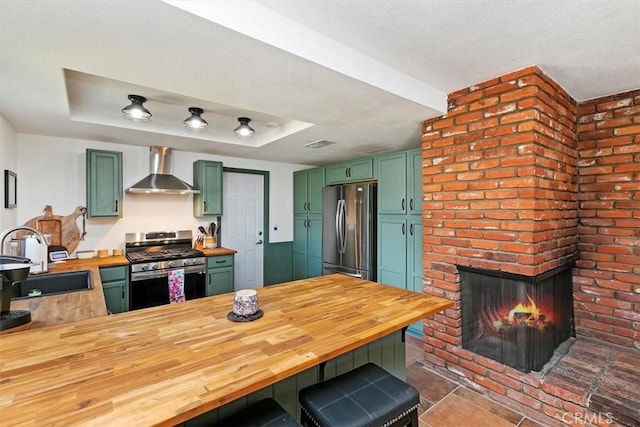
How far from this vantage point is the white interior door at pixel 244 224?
14.8 feet

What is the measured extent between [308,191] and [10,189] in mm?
3340

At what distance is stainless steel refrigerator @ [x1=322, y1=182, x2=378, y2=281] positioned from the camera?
3.66 m

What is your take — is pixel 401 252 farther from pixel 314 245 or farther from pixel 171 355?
pixel 171 355

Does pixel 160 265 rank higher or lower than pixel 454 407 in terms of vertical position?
higher

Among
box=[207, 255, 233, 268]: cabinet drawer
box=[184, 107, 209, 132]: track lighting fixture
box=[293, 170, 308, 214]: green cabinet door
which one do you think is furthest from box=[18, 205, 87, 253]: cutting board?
box=[293, 170, 308, 214]: green cabinet door

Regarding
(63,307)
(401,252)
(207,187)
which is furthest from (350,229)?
(63,307)

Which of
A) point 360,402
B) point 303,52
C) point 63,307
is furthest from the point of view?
point 63,307

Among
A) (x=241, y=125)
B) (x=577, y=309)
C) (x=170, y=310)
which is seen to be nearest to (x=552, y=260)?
(x=577, y=309)

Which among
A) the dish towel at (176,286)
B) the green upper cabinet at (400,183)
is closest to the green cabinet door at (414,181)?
the green upper cabinet at (400,183)

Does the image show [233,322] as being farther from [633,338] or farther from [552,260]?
[633,338]

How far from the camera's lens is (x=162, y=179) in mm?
3703

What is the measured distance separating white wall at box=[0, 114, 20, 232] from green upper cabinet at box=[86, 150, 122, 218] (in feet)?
1.89

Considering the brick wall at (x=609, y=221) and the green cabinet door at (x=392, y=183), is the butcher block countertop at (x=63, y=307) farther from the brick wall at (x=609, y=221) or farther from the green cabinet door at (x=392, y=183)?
the brick wall at (x=609, y=221)

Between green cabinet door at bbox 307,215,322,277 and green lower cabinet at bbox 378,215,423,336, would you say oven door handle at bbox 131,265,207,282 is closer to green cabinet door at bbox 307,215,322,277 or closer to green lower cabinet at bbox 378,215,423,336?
green cabinet door at bbox 307,215,322,277
